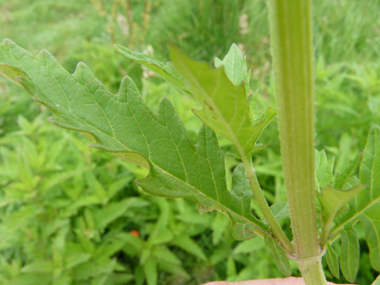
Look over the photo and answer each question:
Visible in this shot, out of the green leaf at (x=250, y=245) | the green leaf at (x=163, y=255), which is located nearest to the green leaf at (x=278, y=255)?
the green leaf at (x=250, y=245)

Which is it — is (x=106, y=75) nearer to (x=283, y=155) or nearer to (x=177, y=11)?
(x=177, y=11)

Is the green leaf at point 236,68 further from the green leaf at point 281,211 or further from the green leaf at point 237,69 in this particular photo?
the green leaf at point 281,211

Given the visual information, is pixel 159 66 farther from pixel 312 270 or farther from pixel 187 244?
pixel 187 244

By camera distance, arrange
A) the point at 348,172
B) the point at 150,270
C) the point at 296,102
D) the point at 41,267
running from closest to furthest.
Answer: the point at 296,102
the point at 348,172
the point at 41,267
the point at 150,270

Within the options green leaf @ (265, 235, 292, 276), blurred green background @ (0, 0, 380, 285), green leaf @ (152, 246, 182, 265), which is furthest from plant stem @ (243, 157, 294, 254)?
green leaf @ (152, 246, 182, 265)

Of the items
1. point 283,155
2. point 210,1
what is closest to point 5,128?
point 210,1

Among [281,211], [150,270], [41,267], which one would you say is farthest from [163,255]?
[281,211]

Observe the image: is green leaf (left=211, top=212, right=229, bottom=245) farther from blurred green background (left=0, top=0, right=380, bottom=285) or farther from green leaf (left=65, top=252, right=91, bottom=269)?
green leaf (left=65, top=252, right=91, bottom=269)
